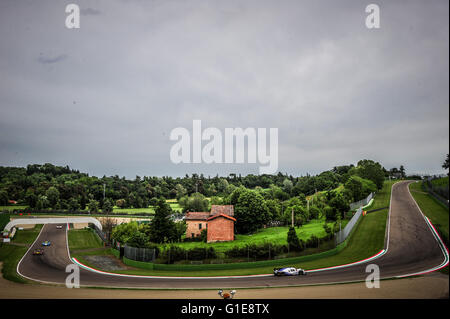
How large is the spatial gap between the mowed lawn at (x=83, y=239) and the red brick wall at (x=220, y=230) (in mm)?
21687

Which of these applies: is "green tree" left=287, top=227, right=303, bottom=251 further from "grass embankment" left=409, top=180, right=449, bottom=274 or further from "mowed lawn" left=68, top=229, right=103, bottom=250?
"mowed lawn" left=68, top=229, right=103, bottom=250

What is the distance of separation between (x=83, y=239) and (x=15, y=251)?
15.2m

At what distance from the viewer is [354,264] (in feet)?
95.9

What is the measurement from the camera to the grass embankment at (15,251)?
2939 centimetres

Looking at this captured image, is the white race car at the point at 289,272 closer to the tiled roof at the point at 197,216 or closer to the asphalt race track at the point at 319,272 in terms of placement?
the asphalt race track at the point at 319,272

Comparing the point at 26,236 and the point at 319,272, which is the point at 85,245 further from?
the point at 319,272

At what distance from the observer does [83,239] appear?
58.8 meters

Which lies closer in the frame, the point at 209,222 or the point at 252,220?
the point at 209,222

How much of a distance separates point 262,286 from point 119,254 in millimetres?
26006

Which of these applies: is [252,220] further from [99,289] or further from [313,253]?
[99,289]

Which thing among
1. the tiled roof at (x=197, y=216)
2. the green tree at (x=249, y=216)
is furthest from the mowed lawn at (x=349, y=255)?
the tiled roof at (x=197, y=216)

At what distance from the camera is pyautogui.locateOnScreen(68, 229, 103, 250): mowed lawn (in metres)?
52.0
